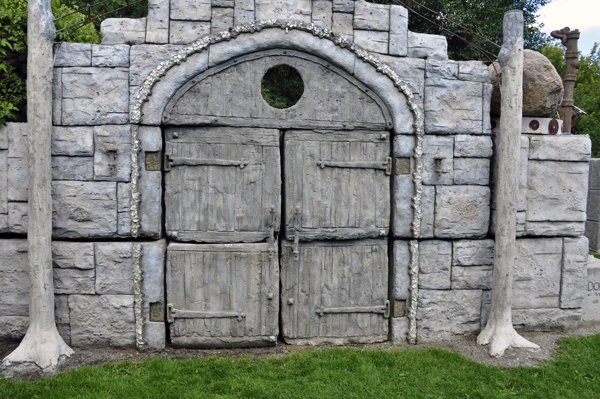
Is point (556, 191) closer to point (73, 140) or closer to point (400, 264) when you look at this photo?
point (400, 264)

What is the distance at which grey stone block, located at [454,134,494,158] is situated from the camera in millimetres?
4152

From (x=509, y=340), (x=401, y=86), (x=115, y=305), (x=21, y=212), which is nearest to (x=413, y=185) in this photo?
(x=401, y=86)

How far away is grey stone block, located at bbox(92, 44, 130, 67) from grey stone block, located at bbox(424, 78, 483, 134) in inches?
110

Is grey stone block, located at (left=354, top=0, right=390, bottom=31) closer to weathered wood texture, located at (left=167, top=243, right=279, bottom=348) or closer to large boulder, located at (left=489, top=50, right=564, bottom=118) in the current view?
large boulder, located at (left=489, top=50, right=564, bottom=118)

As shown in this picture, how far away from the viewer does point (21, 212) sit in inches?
152

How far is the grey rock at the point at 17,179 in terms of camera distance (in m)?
3.85

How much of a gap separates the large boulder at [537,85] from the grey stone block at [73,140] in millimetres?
3930

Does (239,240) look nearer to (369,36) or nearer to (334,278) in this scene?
(334,278)

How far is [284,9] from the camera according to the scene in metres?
3.88

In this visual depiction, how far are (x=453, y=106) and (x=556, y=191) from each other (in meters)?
1.41

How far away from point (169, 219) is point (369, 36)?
2514 millimetres

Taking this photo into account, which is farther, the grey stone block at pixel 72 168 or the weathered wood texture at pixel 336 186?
the weathered wood texture at pixel 336 186

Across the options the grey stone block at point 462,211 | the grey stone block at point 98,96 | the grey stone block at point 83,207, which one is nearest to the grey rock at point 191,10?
the grey stone block at point 98,96

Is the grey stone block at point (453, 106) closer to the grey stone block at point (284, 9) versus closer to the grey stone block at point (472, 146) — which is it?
the grey stone block at point (472, 146)
